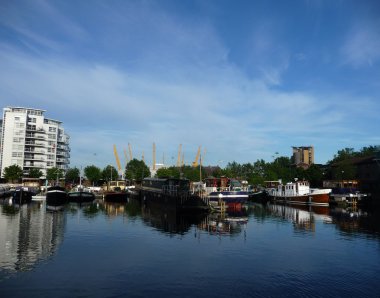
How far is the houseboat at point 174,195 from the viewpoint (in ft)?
232

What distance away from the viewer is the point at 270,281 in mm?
25031

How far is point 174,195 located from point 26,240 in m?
38.0

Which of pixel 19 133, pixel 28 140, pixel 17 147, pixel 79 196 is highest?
pixel 19 133

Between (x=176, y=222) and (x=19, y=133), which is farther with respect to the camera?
(x=19, y=133)

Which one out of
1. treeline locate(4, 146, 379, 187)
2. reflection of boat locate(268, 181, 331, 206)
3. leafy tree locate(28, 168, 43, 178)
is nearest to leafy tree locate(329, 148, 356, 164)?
treeline locate(4, 146, 379, 187)

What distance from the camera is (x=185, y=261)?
30406 mm

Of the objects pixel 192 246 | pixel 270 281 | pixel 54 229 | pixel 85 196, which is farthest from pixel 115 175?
pixel 270 281

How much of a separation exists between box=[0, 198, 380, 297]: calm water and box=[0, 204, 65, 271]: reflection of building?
0.09 m

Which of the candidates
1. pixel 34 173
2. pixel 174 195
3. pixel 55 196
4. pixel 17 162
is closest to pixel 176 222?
pixel 174 195

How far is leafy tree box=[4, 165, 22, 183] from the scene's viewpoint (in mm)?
143875

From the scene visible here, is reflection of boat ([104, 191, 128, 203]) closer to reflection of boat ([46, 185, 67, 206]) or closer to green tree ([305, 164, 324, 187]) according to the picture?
reflection of boat ([46, 185, 67, 206])

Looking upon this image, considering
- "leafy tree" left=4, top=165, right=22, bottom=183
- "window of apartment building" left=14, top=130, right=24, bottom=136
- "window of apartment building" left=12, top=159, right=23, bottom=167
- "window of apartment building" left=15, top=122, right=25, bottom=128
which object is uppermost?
"window of apartment building" left=15, top=122, right=25, bottom=128

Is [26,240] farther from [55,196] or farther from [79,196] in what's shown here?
[79,196]

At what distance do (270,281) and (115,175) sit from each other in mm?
168553
